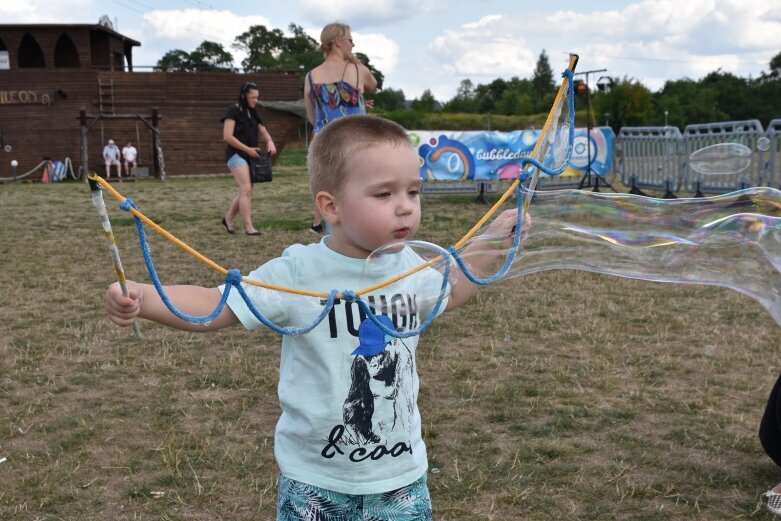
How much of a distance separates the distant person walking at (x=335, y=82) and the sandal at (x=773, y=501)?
16.6 ft

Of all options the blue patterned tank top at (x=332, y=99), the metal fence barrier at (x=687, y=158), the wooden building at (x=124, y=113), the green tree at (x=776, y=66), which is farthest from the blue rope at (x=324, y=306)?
the green tree at (x=776, y=66)

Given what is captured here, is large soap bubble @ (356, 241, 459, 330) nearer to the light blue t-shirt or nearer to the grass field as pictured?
the light blue t-shirt

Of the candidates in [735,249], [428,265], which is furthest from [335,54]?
[428,265]

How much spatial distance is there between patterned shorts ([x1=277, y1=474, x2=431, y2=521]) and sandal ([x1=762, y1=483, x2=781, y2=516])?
1.67 m

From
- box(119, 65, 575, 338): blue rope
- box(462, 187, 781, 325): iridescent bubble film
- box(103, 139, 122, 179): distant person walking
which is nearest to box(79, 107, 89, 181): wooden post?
box(103, 139, 122, 179): distant person walking

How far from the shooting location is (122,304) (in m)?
1.79

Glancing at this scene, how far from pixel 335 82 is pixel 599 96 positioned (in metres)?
59.4

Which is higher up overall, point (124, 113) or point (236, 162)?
point (124, 113)

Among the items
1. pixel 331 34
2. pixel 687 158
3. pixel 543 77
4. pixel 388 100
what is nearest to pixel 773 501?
pixel 331 34

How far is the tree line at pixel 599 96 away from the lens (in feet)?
201

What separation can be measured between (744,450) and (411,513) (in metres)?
2.20

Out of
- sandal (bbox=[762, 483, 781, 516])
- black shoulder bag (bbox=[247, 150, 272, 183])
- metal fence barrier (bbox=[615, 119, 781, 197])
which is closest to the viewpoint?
sandal (bbox=[762, 483, 781, 516])

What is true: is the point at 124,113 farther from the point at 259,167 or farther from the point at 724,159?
the point at 724,159

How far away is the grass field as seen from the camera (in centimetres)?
316
